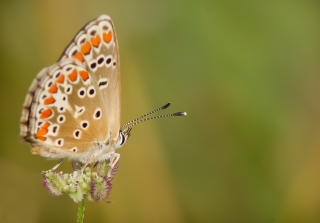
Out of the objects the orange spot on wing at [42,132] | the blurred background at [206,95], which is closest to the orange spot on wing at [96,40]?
the orange spot on wing at [42,132]

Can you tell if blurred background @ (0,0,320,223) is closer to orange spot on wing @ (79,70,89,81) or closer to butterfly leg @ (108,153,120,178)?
butterfly leg @ (108,153,120,178)

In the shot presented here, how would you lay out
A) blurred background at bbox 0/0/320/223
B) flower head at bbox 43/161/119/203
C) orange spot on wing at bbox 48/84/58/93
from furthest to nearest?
blurred background at bbox 0/0/320/223 → orange spot on wing at bbox 48/84/58/93 → flower head at bbox 43/161/119/203

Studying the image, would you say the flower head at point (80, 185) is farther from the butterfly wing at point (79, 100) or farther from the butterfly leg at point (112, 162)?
the butterfly wing at point (79, 100)

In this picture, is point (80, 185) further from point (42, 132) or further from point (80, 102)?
point (80, 102)

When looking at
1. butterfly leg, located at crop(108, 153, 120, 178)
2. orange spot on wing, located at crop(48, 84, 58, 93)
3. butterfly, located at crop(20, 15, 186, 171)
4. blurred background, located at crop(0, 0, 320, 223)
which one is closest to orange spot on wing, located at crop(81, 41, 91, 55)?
butterfly, located at crop(20, 15, 186, 171)

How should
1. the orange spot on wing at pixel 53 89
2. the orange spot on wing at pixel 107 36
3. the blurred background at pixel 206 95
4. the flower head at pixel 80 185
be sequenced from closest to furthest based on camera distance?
the flower head at pixel 80 185, the orange spot on wing at pixel 53 89, the orange spot on wing at pixel 107 36, the blurred background at pixel 206 95

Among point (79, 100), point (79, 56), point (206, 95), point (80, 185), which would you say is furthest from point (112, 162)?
point (206, 95)

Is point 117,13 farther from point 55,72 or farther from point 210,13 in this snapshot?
point 55,72
